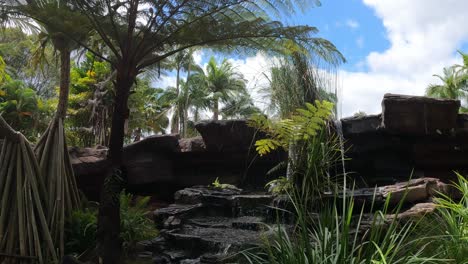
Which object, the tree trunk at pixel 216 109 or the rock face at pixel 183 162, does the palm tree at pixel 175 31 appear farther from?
the tree trunk at pixel 216 109

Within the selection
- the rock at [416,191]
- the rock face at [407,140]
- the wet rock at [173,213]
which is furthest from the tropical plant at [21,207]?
the rock face at [407,140]

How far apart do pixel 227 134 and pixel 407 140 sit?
146 inches

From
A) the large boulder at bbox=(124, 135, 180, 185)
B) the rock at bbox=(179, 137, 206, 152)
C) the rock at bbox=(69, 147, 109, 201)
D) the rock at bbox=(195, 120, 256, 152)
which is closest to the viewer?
the rock at bbox=(69, 147, 109, 201)

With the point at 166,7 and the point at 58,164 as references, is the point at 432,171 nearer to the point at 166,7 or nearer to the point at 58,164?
the point at 166,7

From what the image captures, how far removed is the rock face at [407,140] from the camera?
25.7ft

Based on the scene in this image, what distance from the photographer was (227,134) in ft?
29.0

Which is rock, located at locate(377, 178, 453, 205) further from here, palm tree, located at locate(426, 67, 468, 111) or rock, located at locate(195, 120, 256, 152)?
palm tree, located at locate(426, 67, 468, 111)

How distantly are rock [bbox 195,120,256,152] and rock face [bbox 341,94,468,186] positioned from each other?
6.57 feet

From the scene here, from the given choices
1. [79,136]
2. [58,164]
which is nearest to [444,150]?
[58,164]

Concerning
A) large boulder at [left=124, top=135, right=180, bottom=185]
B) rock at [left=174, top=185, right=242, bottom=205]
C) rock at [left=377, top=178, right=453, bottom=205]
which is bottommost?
rock at [left=174, top=185, right=242, bottom=205]

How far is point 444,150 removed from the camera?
861 cm

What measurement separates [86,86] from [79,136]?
2187mm

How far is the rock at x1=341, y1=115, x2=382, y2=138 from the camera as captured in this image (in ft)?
27.3

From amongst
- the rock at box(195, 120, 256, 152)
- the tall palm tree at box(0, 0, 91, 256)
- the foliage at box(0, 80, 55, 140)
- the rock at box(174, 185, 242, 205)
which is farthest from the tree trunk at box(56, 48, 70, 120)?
the foliage at box(0, 80, 55, 140)
